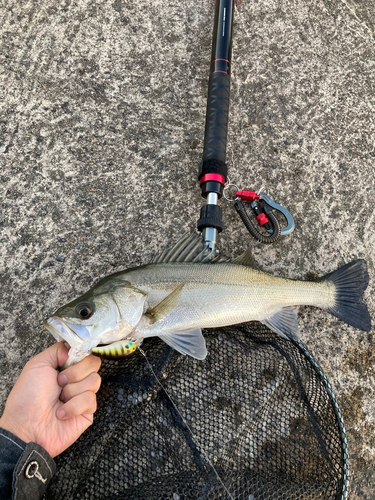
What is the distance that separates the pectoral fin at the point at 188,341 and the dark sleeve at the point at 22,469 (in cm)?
86

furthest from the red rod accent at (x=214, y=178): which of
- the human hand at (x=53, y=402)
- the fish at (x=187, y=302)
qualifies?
the human hand at (x=53, y=402)

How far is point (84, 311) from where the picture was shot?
189 cm

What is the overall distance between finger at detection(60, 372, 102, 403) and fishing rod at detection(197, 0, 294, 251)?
1.08m

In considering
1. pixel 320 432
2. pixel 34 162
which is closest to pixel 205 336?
pixel 320 432

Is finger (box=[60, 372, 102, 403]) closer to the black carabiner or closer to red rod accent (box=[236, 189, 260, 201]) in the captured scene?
the black carabiner

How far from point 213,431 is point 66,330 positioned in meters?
1.04

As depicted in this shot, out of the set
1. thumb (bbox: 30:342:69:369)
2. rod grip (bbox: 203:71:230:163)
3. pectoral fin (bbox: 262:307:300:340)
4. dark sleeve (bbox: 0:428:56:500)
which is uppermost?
rod grip (bbox: 203:71:230:163)

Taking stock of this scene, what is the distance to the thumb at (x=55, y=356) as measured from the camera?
1935 mm

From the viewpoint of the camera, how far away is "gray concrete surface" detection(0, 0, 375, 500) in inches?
101

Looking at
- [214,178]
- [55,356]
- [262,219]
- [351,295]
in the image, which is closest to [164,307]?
[55,356]

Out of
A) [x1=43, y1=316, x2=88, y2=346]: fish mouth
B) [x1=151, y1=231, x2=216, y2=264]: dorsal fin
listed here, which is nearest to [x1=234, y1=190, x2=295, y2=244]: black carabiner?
[x1=151, y1=231, x2=216, y2=264]: dorsal fin

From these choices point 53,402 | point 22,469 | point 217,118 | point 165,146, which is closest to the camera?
point 22,469

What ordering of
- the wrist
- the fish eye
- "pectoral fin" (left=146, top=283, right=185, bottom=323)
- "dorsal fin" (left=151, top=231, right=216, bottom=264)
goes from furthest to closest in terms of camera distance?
1. "dorsal fin" (left=151, top=231, right=216, bottom=264)
2. "pectoral fin" (left=146, top=283, right=185, bottom=323)
3. the fish eye
4. the wrist

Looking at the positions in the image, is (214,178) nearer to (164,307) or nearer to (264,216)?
(264,216)
